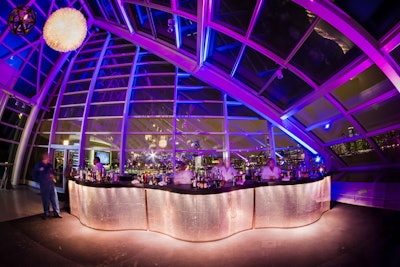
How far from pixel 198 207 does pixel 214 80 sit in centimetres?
664

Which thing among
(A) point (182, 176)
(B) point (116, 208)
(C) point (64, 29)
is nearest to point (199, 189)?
(A) point (182, 176)

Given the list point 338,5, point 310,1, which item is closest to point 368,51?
point 338,5

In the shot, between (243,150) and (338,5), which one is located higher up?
(338,5)

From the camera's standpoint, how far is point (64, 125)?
1235 centimetres

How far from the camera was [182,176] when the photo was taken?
5.39 metres

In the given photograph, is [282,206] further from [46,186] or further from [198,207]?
[46,186]

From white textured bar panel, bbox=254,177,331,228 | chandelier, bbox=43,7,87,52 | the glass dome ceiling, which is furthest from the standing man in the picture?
white textured bar panel, bbox=254,177,331,228

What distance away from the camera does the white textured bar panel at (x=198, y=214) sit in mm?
4516

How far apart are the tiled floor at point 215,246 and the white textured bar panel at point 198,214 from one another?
0.58 ft

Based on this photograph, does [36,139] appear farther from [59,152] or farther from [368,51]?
[368,51]

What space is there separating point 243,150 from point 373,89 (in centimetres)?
534

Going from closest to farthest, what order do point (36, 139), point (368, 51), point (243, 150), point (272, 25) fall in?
point (368, 51) → point (272, 25) → point (243, 150) → point (36, 139)

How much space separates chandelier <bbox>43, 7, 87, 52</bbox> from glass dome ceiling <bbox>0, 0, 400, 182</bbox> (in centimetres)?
325

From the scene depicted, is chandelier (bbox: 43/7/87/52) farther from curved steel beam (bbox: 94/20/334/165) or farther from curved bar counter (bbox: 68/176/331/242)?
curved steel beam (bbox: 94/20/334/165)
